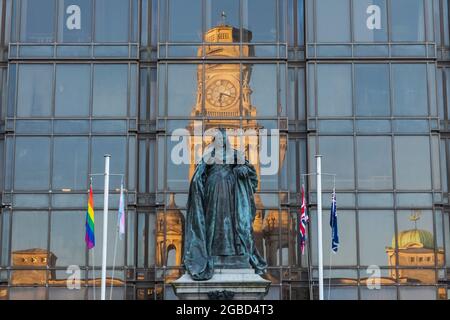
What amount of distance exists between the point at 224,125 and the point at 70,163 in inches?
242

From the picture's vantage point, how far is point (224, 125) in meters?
37.4

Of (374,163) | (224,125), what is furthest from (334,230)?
(224,125)

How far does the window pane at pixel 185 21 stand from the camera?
125 feet

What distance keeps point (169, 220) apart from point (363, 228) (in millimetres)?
7401

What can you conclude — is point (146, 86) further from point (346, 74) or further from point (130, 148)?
point (346, 74)

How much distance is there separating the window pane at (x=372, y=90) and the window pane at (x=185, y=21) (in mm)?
6562

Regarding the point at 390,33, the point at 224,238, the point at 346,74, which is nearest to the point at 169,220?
the point at 346,74

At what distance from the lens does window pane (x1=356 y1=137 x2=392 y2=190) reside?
121ft

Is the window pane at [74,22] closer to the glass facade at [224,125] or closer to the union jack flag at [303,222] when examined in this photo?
the glass facade at [224,125]

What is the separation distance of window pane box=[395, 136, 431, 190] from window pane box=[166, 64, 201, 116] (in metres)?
8.19

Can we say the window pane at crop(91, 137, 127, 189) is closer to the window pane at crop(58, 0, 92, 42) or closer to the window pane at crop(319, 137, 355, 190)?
the window pane at crop(58, 0, 92, 42)

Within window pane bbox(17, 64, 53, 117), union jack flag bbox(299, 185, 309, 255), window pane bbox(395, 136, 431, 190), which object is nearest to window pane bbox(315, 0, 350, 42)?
window pane bbox(395, 136, 431, 190)

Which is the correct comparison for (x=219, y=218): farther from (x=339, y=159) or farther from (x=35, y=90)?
(x=35, y=90)

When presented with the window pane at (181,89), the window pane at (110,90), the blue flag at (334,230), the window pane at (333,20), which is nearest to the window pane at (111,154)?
the window pane at (110,90)
